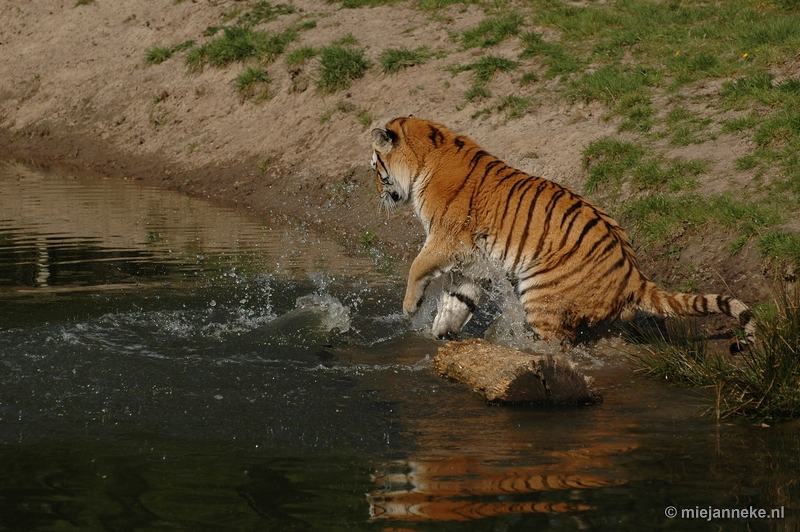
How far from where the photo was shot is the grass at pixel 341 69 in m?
13.2

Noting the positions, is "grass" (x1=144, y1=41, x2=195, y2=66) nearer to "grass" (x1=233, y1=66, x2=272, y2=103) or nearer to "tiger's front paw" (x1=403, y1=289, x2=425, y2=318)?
"grass" (x1=233, y1=66, x2=272, y2=103)

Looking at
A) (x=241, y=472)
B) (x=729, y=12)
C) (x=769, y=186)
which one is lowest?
(x=241, y=472)

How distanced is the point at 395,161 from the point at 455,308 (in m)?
1.18

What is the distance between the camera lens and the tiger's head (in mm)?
7254

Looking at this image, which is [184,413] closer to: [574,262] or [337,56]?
[574,262]

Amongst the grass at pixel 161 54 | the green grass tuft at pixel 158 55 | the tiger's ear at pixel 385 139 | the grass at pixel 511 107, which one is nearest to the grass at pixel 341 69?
the grass at pixel 511 107

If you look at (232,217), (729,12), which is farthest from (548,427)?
(729,12)

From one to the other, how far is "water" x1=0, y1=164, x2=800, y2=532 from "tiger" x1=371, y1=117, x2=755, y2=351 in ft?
0.99

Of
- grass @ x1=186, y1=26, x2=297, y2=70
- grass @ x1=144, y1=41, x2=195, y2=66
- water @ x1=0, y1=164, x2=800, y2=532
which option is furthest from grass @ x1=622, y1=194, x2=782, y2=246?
grass @ x1=144, y1=41, x2=195, y2=66

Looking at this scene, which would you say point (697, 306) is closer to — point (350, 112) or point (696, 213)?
point (696, 213)

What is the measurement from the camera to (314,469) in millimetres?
4352

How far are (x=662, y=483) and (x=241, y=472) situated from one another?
5.79 ft

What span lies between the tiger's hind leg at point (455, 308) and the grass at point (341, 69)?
6.70 metres

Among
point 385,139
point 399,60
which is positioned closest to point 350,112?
point 399,60
